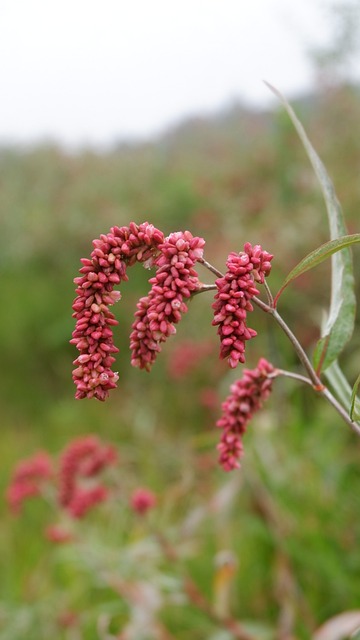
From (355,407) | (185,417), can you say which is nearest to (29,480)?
(355,407)

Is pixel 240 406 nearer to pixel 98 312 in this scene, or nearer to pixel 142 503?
pixel 98 312

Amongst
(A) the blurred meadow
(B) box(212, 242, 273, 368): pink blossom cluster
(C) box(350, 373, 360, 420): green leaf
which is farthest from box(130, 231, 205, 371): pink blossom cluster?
(A) the blurred meadow

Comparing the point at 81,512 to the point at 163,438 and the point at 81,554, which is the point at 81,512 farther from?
the point at 163,438

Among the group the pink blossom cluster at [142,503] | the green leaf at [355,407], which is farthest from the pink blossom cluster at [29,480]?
the green leaf at [355,407]

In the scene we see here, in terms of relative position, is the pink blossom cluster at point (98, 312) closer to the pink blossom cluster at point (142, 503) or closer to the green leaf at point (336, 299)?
the green leaf at point (336, 299)

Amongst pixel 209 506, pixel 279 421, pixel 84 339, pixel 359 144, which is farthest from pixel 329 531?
pixel 359 144
